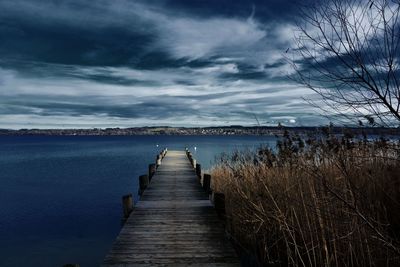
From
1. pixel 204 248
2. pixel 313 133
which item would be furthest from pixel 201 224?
pixel 313 133

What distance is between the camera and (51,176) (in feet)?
127

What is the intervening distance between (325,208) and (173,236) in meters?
2.83

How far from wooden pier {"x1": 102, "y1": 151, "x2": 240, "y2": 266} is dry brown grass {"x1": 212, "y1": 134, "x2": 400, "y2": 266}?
2.37 ft

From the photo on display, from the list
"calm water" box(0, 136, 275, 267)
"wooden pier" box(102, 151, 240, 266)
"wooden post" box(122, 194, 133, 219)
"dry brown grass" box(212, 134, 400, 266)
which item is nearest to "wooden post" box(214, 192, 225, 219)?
"wooden pier" box(102, 151, 240, 266)

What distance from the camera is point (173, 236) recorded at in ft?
20.9

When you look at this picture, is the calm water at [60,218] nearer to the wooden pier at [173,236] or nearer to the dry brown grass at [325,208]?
the wooden pier at [173,236]

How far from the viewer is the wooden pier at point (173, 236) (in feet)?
17.0

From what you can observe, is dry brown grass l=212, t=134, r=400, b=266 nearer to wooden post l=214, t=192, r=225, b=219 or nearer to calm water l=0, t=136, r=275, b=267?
wooden post l=214, t=192, r=225, b=219

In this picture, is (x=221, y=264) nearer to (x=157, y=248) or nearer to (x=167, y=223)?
(x=157, y=248)

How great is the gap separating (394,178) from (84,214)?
58.0 feet

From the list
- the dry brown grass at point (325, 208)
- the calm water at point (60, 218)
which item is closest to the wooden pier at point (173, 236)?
the dry brown grass at point (325, 208)

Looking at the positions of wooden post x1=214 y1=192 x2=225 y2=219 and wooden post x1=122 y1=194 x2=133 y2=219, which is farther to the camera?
wooden post x1=122 y1=194 x2=133 y2=219

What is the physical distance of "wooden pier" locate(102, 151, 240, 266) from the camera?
5.18 m

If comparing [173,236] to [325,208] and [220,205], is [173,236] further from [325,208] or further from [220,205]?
[325,208]
